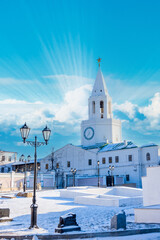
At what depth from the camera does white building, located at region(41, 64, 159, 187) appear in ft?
154

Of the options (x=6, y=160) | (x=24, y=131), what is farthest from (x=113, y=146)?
(x=24, y=131)

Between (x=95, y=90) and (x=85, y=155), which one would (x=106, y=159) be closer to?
(x=85, y=155)

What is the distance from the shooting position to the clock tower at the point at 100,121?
190 ft

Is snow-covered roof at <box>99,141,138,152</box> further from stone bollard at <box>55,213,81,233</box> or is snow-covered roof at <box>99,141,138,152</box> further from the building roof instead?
stone bollard at <box>55,213,81,233</box>

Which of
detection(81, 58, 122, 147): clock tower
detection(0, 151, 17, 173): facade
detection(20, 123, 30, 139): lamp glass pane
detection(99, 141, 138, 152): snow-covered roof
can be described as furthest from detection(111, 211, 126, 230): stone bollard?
detection(0, 151, 17, 173): facade

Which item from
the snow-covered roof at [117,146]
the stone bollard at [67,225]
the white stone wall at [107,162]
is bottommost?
the stone bollard at [67,225]

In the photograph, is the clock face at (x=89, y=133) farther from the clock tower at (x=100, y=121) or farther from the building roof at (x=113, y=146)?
the building roof at (x=113, y=146)

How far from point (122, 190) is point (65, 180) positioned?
27907 mm

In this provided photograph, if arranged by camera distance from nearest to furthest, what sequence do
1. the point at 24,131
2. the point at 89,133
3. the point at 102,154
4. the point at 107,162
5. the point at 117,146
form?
the point at 24,131 < the point at 107,162 < the point at 117,146 < the point at 102,154 < the point at 89,133

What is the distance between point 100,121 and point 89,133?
3.64 meters

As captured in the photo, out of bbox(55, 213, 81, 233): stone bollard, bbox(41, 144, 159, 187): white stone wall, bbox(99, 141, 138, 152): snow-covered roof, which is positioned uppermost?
bbox(99, 141, 138, 152): snow-covered roof

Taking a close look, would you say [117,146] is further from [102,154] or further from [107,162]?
[107,162]

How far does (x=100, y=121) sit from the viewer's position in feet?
191

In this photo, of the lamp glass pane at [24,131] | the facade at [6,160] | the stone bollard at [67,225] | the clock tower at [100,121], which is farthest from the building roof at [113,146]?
the stone bollard at [67,225]
